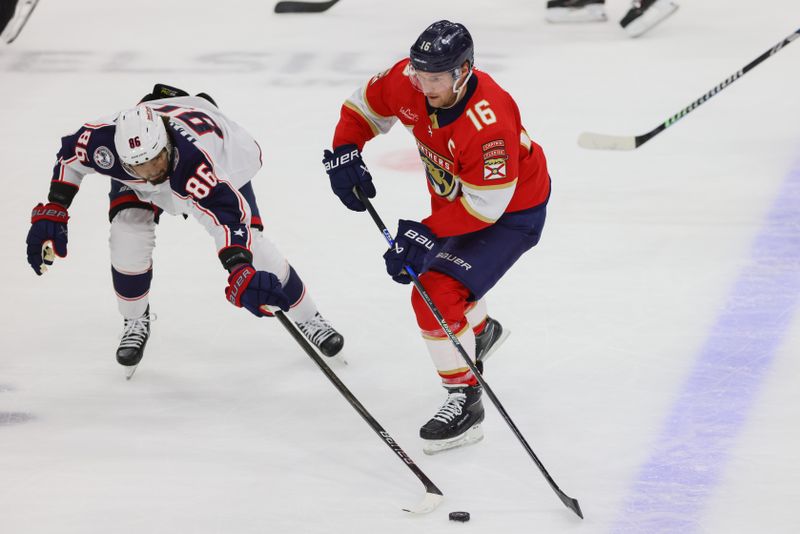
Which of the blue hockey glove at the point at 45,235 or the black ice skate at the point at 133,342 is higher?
the blue hockey glove at the point at 45,235

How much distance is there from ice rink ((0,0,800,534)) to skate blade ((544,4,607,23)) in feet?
1.90

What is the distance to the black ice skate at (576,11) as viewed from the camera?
23.4ft

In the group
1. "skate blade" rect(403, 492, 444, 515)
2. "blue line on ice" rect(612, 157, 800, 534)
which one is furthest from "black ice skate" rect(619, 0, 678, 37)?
"skate blade" rect(403, 492, 444, 515)

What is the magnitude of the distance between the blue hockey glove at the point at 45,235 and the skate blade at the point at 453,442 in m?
1.24

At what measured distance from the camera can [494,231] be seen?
3.32 meters

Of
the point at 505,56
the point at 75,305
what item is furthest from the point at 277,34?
the point at 75,305

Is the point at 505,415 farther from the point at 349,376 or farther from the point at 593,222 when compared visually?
the point at 593,222

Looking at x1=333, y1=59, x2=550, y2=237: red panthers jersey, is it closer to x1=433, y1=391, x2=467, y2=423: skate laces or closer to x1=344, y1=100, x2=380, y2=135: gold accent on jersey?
x1=344, y1=100, x2=380, y2=135: gold accent on jersey

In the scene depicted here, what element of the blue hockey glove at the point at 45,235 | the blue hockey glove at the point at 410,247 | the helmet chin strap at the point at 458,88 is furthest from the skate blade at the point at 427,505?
the blue hockey glove at the point at 45,235

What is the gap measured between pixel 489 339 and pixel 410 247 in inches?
29.2

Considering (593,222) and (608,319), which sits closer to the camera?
(608,319)

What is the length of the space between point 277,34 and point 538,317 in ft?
12.2

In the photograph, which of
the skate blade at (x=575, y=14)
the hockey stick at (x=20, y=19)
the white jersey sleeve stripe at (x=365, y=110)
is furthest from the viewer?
the skate blade at (x=575, y=14)

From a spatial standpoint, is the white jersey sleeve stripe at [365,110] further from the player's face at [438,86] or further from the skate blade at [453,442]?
the skate blade at [453,442]
